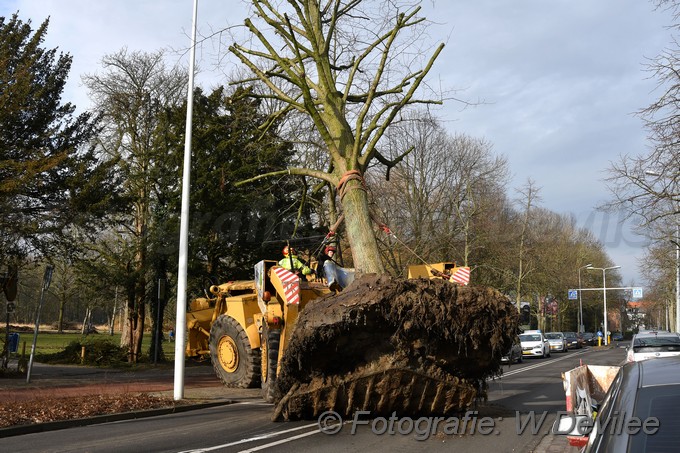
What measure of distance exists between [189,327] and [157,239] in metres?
7.64

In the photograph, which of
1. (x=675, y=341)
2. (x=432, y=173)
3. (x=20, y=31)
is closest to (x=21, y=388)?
(x=20, y=31)

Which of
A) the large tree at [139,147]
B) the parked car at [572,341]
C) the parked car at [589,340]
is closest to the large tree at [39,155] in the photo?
the large tree at [139,147]

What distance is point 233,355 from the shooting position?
15008 mm

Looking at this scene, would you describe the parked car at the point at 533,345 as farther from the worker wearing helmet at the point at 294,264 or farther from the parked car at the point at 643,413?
the parked car at the point at 643,413

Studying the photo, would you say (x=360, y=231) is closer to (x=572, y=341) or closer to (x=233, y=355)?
(x=233, y=355)

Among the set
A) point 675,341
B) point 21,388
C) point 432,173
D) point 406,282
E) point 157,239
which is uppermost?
point 432,173

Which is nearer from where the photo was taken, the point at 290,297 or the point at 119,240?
the point at 290,297

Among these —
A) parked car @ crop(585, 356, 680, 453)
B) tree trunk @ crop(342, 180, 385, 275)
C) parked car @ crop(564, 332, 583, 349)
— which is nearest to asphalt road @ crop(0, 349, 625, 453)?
tree trunk @ crop(342, 180, 385, 275)

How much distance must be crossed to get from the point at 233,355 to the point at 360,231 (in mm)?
5301

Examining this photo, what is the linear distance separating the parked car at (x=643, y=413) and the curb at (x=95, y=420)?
8.58 metres

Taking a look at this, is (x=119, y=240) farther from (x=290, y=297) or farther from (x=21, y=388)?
(x=290, y=297)

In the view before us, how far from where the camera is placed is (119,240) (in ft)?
92.4

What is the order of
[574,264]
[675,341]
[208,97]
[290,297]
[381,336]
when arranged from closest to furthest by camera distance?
[381,336] < [290,297] < [675,341] < [208,97] < [574,264]

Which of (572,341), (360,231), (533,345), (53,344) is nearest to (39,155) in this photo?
(360,231)
